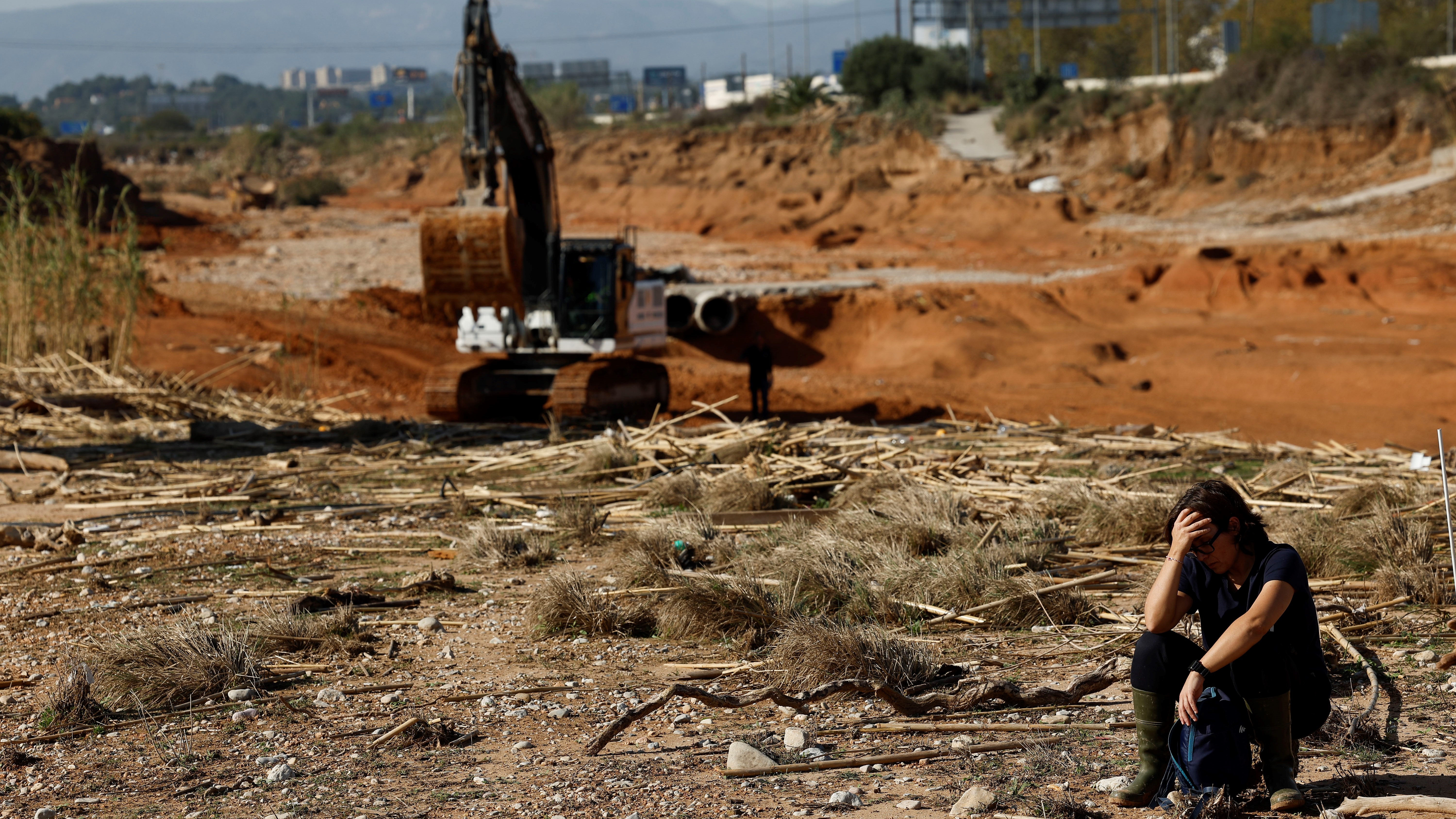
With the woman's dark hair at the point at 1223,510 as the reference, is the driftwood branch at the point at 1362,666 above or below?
below

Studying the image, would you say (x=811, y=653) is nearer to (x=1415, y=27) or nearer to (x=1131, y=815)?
(x=1131, y=815)

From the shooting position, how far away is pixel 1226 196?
37281 millimetres

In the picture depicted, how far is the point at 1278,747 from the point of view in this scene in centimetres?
422

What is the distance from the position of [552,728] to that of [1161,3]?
8185 centimetres

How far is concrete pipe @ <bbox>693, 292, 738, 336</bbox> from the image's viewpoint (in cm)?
2520

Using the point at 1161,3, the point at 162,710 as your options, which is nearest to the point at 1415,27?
the point at 1161,3

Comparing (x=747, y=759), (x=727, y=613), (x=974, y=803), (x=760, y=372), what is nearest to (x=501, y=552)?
(x=727, y=613)

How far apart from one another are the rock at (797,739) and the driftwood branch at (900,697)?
14 centimetres

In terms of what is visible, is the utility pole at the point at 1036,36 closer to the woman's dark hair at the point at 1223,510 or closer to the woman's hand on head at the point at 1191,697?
the woman's dark hair at the point at 1223,510

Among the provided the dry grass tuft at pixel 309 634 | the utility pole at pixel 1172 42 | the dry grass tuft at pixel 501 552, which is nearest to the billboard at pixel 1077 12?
the utility pole at pixel 1172 42

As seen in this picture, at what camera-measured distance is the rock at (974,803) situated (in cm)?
438

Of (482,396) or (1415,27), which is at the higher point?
(1415,27)

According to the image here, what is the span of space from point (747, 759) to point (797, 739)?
13.2 inches

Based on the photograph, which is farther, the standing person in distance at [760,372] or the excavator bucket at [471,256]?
the standing person in distance at [760,372]
